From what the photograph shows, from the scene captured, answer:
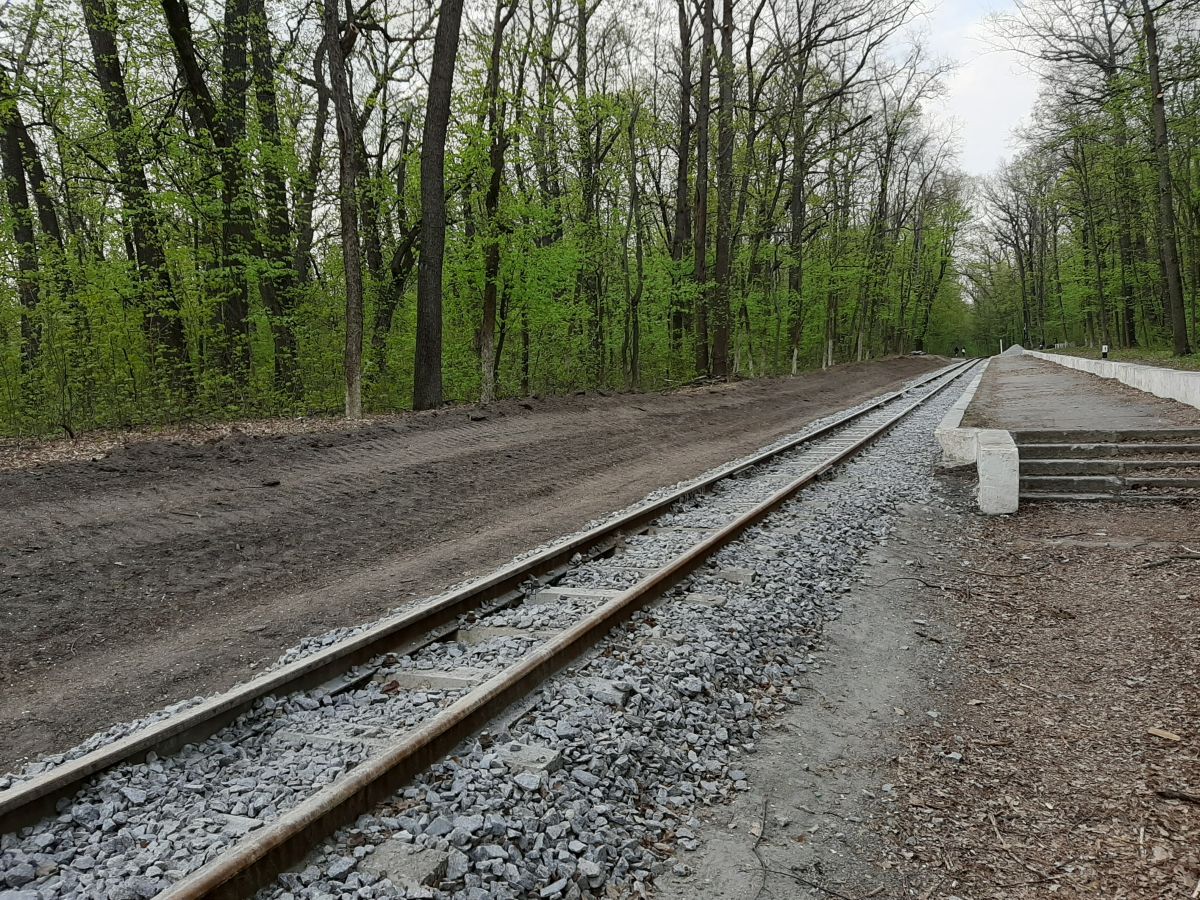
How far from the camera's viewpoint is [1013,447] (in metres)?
8.30

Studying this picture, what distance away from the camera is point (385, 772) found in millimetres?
2943

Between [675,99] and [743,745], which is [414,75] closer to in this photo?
[675,99]

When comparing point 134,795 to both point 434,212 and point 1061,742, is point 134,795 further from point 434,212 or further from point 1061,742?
point 434,212

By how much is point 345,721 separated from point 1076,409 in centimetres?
1413

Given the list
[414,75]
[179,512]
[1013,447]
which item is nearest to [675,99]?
[414,75]

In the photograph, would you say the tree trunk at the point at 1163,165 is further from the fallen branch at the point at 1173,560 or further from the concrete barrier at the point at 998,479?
the fallen branch at the point at 1173,560

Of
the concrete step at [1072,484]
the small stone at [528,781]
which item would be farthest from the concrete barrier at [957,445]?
the small stone at [528,781]

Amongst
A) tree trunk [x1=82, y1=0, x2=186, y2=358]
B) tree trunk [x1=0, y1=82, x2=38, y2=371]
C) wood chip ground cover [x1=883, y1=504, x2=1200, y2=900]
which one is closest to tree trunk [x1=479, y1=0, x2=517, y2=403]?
tree trunk [x1=82, y1=0, x2=186, y2=358]

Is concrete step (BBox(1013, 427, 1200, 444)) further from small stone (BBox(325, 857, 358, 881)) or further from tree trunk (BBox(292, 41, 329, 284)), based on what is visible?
tree trunk (BBox(292, 41, 329, 284))

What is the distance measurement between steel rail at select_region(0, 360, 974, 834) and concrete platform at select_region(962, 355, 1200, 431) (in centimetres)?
730

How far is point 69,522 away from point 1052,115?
34.7 m

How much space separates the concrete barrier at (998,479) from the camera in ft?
26.7

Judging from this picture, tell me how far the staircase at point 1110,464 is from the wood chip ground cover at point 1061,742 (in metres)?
2.31

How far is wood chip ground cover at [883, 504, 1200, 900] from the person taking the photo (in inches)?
113
